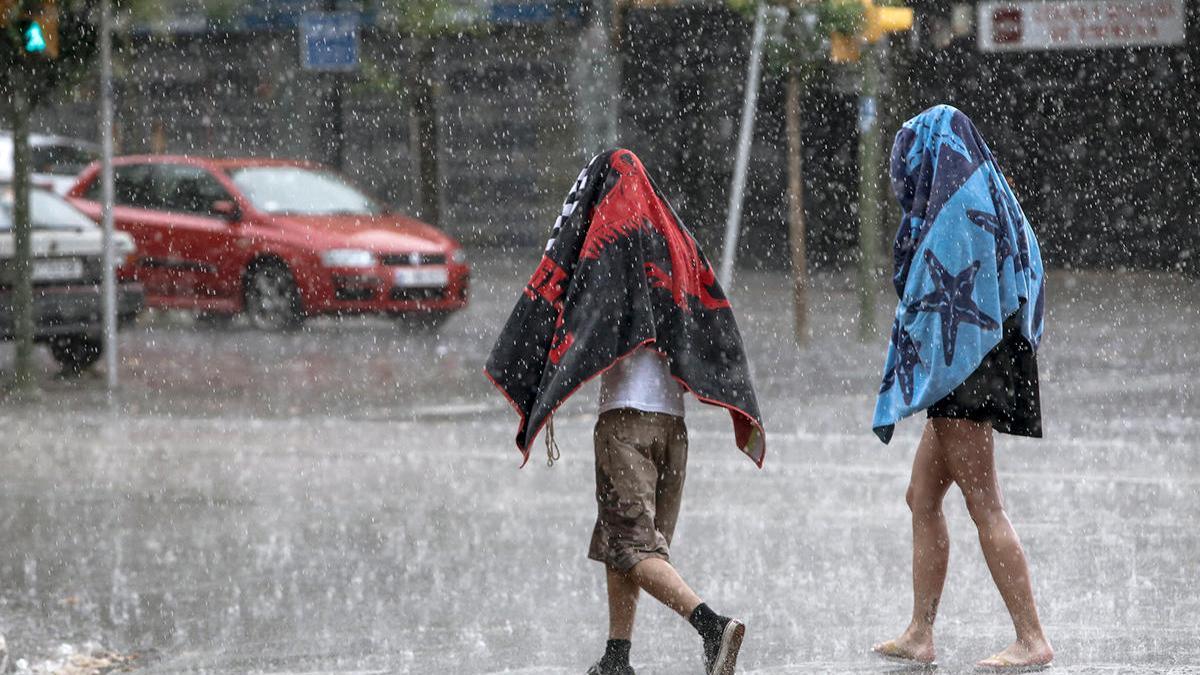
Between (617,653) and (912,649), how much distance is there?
856 mm

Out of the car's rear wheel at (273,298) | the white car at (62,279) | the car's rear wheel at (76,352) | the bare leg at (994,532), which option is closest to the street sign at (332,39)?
the car's rear wheel at (273,298)

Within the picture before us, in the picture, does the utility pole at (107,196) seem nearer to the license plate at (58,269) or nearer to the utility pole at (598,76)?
the license plate at (58,269)

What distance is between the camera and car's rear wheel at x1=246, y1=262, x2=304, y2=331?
18859 millimetres

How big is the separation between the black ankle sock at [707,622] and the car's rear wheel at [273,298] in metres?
13.7

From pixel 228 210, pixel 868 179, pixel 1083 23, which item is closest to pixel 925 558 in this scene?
pixel 868 179

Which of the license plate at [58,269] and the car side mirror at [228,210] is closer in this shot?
the license plate at [58,269]

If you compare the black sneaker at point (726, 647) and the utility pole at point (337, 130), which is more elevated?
the black sneaker at point (726, 647)

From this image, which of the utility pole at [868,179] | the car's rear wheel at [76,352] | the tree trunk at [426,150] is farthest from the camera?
the tree trunk at [426,150]

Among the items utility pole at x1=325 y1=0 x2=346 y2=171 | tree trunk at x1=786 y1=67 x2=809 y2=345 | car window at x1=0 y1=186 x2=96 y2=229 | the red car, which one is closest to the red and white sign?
tree trunk at x1=786 y1=67 x2=809 y2=345

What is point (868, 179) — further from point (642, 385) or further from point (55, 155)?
point (55, 155)

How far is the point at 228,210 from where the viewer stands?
19406mm

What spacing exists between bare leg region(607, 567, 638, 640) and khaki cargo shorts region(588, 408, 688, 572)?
4.6 inches

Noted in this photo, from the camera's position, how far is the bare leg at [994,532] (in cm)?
557

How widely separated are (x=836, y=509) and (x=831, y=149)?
17463 mm
